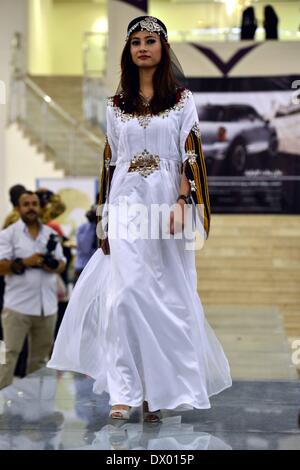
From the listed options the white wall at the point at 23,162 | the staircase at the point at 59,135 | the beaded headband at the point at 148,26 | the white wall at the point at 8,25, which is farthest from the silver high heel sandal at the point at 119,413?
the white wall at the point at 8,25

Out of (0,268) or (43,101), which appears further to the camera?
(43,101)

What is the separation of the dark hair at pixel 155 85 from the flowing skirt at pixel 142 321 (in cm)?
27

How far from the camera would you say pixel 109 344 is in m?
4.59

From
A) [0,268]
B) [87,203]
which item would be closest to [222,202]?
[87,203]

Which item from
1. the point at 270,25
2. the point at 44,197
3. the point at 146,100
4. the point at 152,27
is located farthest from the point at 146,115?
the point at 270,25

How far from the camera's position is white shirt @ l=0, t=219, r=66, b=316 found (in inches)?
280

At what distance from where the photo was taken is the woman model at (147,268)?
4488 mm

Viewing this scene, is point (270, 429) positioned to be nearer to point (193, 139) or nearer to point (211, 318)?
point (193, 139)

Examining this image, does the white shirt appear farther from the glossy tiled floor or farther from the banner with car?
the banner with car

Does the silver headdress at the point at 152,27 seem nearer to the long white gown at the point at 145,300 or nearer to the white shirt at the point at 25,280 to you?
the long white gown at the point at 145,300

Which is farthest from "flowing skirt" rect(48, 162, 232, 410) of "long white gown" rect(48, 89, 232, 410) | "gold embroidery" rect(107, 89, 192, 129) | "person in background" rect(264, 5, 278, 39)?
"person in background" rect(264, 5, 278, 39)

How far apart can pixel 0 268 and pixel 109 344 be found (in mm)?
2585

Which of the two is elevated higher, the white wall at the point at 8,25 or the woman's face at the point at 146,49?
the white wall at the point at 8,25
